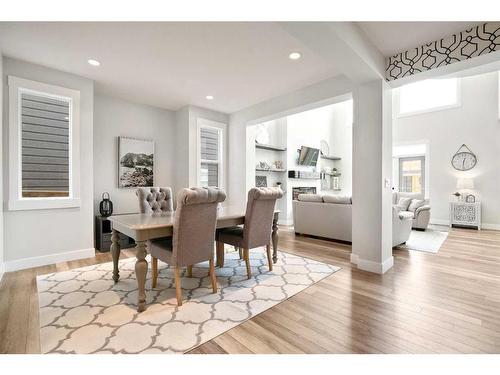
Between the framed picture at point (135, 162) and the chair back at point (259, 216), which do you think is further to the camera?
the framed picture at point (135, 162)

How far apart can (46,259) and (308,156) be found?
5.89 metres

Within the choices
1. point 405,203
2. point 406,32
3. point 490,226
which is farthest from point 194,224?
point 490,226

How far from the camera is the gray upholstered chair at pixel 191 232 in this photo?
6.56 ft

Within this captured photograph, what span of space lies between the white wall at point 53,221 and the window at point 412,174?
301 inches

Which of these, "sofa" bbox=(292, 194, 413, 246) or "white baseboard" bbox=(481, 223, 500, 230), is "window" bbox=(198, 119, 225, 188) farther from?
"white baseboard" bbox=(481, 223, 500, 230)

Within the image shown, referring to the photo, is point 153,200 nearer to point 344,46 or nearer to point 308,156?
point 344,46

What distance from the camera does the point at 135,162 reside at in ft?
14.6

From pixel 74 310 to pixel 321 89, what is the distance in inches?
154

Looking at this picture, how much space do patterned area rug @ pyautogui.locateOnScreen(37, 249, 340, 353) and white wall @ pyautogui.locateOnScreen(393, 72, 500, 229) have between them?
506 cm

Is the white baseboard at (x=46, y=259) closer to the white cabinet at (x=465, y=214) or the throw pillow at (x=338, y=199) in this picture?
the throw pillow at (x=338, y=199)

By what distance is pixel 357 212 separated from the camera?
3.04 metres

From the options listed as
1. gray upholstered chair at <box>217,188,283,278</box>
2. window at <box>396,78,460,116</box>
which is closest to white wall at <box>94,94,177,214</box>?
gray upholstered chair at <box>217,188,283,278</box>

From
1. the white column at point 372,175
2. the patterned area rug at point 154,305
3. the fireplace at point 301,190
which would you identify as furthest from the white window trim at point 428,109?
the patterned area rug at point 154,305
